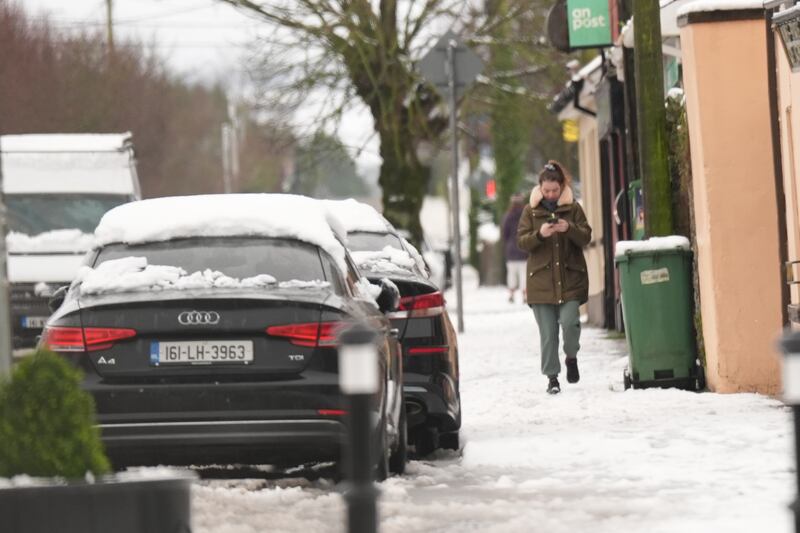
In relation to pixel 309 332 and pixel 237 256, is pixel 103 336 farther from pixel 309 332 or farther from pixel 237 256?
pixel 309 332

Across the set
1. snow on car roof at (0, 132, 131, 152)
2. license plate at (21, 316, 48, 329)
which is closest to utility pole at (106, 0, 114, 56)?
snow on car roof at (0, 132, 131, 152)

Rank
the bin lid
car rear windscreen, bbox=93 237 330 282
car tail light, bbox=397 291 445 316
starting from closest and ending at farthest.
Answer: the bin lid → car rear windscreen, bbox=93 237 330 282 → car tail light, bbox=397 291 445 316

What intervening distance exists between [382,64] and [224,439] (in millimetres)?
22967

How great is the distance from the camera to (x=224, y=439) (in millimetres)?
8562

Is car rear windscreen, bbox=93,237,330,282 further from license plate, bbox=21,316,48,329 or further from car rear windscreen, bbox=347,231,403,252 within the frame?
license plate, bbox=21,316,48,329

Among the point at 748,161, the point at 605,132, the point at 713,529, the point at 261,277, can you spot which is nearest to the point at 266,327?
the point at 261,277

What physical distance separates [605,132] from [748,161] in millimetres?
9091

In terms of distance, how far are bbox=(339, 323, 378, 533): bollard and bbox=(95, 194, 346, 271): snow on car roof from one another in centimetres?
373

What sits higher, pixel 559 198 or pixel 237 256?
pixel 559 198

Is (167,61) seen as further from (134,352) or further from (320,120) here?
(134,352)

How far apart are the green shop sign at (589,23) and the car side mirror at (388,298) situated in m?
11.0

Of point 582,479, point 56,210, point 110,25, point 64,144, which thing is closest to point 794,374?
point 582,479

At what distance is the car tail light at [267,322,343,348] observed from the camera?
28.6ft

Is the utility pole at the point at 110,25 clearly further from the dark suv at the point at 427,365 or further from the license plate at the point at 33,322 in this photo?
the dark suv at the point at 427,365
